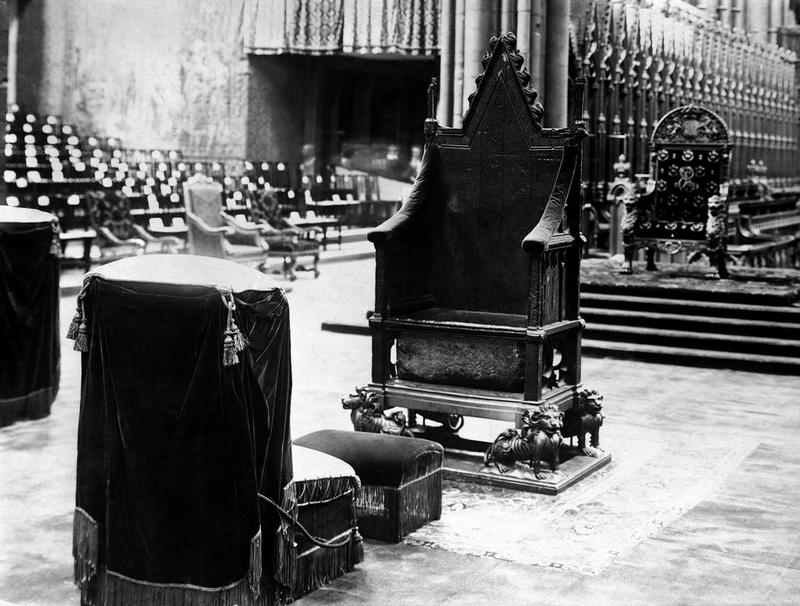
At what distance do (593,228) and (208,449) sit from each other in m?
8.94

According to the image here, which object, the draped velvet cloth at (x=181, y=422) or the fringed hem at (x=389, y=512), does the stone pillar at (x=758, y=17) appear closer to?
the fringed hem at (x=389, y=512)

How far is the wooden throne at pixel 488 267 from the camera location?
4.79 metres

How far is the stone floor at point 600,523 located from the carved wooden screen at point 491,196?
2.55ft

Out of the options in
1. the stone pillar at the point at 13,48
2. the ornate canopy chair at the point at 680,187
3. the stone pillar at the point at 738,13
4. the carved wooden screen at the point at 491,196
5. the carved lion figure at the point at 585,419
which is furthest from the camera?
the stone pillar at the point at 738,13

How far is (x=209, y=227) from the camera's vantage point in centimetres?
1114

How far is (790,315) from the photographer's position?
7.88m

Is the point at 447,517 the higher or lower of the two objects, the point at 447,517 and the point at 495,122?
the lower

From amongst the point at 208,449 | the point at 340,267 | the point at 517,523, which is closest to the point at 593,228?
the point at 340,267

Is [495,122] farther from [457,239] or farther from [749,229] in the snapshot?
[749,229]

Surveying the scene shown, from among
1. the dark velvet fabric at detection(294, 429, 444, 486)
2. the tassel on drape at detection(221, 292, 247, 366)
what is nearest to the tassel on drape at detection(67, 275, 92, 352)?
the tassel on drape at detection(221, 292, 247, 366)

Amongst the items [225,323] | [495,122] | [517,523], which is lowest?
[517,523]

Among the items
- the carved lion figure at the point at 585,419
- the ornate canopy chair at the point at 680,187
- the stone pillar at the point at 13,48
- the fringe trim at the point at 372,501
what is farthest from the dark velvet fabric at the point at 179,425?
the stone pillar at the point at 13,48

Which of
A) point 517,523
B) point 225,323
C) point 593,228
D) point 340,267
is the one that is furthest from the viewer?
point 340,267

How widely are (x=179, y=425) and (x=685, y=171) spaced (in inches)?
275
